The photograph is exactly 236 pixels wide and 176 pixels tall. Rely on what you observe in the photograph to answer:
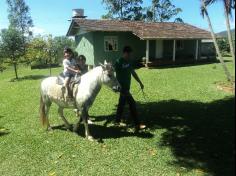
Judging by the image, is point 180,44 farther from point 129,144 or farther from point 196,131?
point 129,144

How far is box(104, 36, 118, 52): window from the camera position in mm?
28820

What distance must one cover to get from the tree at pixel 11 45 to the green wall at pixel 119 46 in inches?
257

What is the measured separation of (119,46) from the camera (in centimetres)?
2961

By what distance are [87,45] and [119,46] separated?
2.97 meters

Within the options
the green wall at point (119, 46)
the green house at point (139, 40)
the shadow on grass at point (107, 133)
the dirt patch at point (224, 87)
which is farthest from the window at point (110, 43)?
the shadow on grass at point (107, 133)

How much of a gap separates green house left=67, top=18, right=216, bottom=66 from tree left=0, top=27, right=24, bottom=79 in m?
5.44

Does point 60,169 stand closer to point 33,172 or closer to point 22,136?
point 33,172

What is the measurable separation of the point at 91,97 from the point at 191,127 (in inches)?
121

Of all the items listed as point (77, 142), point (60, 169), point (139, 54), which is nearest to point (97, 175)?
point (60, 169)

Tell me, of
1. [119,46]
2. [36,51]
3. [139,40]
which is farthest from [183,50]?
[36,51]

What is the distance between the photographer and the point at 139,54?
30.8 metres

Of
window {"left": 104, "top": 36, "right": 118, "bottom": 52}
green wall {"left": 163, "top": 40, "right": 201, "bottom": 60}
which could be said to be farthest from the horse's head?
green wall {"left": 163, "top": 40, "right": 201, "bottom": 60}

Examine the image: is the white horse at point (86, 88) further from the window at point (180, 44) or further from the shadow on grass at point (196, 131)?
the window at point (180, 44)

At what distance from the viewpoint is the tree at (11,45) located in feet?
88.1
